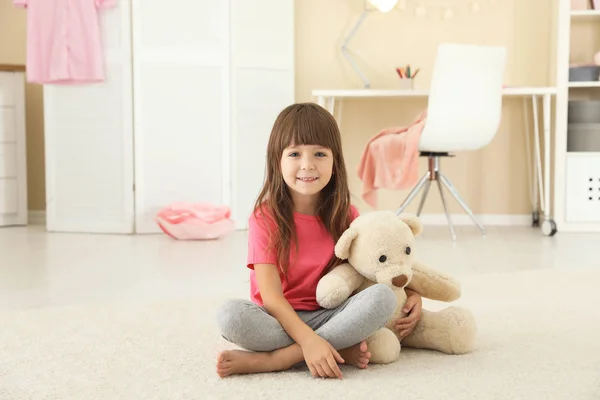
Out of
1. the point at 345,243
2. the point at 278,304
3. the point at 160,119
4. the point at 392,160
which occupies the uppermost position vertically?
the point at 160,119

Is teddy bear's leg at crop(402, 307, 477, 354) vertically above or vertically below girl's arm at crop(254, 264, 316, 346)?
below

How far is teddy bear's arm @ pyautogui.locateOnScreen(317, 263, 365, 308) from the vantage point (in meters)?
1.45

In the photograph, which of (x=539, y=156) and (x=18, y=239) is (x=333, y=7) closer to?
(x=539, y=156)

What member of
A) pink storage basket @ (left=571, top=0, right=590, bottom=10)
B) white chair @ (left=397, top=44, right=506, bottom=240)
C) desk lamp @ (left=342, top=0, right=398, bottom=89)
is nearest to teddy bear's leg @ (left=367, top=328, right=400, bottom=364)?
white chair @ (left=397, top=44, right=506, bottom=240)

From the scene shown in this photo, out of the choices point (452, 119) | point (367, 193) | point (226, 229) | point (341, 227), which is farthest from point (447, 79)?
point (341, 227)

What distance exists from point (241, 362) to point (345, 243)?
29 cm

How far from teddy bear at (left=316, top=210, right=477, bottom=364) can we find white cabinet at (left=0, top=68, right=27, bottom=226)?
3289 millimetres

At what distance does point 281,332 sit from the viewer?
141 cm

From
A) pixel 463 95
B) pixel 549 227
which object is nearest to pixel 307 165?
pixel 463 95

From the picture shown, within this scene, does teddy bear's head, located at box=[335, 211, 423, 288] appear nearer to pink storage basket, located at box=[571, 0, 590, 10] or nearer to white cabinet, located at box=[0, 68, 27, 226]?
pink storage basket, located at box=[571, 0, 590, 10]

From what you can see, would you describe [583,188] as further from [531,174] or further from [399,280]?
[399,280]

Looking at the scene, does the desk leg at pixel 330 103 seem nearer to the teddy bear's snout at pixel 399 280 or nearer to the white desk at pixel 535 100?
the white desk at pixel 535 100

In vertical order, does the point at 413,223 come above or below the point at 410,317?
above

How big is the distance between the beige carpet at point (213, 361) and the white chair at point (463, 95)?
158cm
